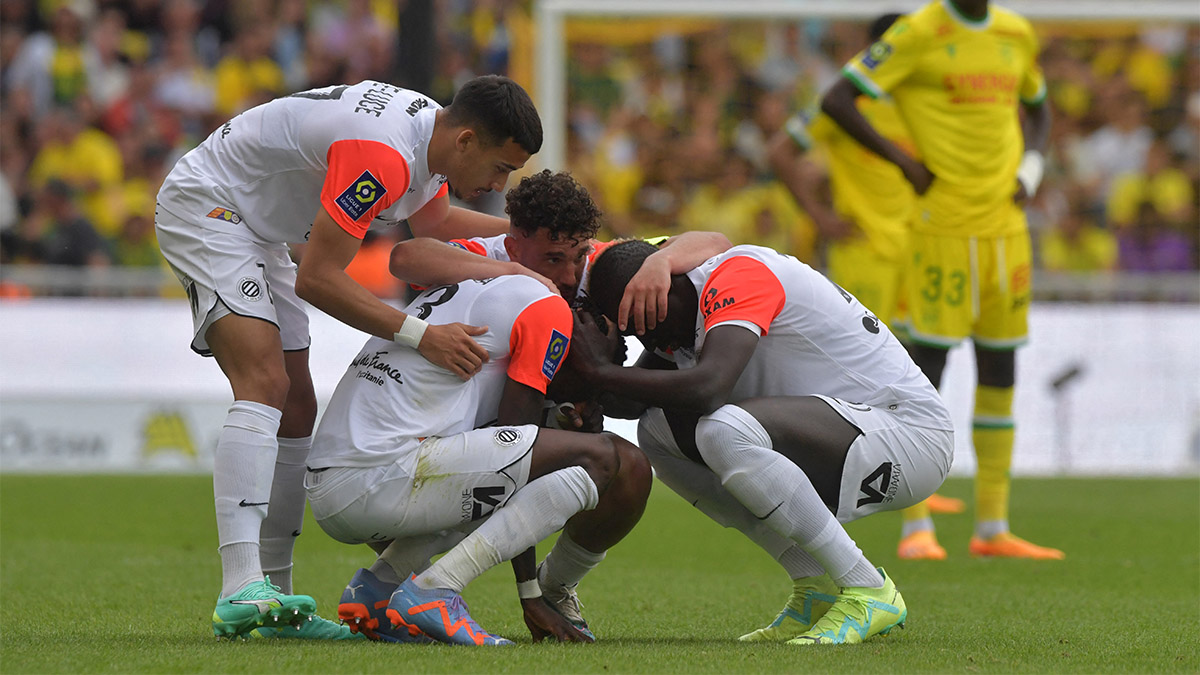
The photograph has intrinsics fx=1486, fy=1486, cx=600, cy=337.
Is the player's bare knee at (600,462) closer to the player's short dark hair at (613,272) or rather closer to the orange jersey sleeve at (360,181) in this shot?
the player's short dark hair at (613,272)

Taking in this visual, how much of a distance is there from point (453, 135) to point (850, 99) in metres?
3.74

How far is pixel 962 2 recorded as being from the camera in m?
7.35

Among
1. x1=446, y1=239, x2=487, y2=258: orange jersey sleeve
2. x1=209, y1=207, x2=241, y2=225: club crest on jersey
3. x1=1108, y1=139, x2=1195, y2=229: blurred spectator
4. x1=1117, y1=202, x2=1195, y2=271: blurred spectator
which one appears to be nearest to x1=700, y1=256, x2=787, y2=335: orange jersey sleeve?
x1=446, y1=239, x2=487, y2=258: orange jersey sleeve

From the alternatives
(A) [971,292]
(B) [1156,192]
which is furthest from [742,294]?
(B) [1156,192]

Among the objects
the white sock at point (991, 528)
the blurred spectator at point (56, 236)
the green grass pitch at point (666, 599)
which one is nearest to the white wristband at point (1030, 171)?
the white sock at point (991, 528)

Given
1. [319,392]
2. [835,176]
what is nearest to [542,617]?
[835,176]

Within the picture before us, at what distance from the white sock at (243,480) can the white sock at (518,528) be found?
0.55 m

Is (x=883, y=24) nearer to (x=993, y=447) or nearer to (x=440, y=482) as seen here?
(x=993, y=447)

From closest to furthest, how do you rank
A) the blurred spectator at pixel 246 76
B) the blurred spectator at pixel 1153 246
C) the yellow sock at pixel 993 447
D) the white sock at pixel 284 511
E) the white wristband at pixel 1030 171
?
the white sock at pixel 284 511 < the yellow sock at pixel 993 447 < the white wristband at pixel 1030 171 < the blurred spectator at pixel 1153 246 < the blurred spectator at pixel 246 76

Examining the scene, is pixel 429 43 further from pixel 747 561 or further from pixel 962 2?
pixel 747 561

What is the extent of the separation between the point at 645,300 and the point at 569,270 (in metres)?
0.30

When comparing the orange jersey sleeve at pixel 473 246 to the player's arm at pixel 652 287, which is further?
the orange jersey sleeve at pixel 473 246

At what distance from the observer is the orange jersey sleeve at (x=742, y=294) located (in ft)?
13.9

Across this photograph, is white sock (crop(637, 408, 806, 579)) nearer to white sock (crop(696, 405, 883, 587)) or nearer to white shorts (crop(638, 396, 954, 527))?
white shorts (crop(638, 396, 954, 527))
